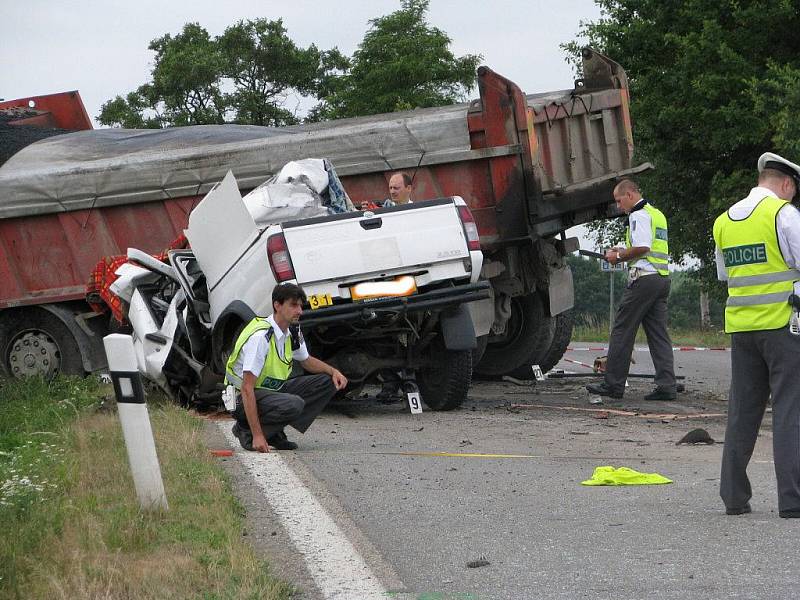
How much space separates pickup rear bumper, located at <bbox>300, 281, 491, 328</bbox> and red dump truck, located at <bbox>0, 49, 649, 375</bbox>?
2.17m

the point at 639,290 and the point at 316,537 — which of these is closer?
the point at 316,537

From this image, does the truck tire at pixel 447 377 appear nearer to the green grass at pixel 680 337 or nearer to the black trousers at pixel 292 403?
the black trousers at pixel 292 403

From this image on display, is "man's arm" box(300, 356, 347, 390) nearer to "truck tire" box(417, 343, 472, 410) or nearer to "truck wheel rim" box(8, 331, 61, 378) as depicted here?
"truck tire" box(417, 343, 472, 410)

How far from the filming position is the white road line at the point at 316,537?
16.2 feet

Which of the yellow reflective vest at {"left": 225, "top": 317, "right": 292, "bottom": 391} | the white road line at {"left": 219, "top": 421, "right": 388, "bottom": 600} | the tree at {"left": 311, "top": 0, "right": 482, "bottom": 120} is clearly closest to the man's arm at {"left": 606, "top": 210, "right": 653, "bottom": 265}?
the yellow reflective vest at {"left": 225, "top": 317, "right": 292, "bottom": 391}

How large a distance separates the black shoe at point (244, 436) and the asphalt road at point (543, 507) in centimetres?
32

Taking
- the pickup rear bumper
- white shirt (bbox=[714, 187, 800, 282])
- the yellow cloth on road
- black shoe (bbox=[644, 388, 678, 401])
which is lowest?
black shoe (bbox=[644, 388, 678, 401])

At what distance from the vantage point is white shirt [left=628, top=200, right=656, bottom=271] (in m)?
11.9

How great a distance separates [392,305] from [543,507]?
13.1ft

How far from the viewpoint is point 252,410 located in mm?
8500

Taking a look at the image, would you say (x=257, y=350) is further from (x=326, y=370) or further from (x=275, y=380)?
(x=326, y=370)

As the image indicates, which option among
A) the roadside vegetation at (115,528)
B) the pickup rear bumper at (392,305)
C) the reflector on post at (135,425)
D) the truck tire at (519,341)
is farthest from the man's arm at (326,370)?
the truck tire at (519,341)

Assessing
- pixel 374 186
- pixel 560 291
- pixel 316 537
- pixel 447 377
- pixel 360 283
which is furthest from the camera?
pixel 560 291

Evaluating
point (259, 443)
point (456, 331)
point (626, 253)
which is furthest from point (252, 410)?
point (626, 253)
